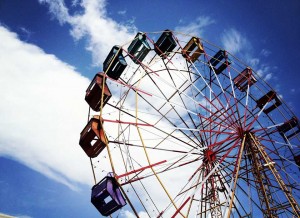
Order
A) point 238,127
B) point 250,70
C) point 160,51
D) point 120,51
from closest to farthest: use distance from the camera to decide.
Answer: point 238,127
point 120,51
point 160,51
point 250,70

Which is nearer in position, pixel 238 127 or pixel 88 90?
pixel 238 127

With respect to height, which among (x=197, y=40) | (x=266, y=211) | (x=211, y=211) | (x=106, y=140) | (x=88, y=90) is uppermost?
(x=197, y=40)

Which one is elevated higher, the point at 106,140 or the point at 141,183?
the point at 106,140

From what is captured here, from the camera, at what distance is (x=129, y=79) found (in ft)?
41.0

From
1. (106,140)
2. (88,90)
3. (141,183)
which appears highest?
(88,90)

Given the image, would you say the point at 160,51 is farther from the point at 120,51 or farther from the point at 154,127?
the point at 154,127

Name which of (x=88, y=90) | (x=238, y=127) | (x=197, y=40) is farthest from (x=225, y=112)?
(x=88, y=90)

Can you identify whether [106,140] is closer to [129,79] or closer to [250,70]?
[129,79]

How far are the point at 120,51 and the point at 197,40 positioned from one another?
5.04 metres

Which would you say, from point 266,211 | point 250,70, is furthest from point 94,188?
point 250,70

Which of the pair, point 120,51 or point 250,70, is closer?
point 120,51

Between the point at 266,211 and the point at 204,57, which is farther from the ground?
the point at 204,57

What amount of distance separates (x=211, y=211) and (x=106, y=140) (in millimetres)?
6139

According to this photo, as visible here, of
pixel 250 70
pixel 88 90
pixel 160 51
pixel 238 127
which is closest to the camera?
pixel 238 127
